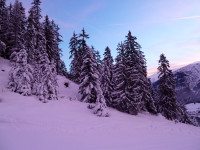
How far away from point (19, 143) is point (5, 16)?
119 feet

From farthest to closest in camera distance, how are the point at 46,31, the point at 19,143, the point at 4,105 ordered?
the point at 46,31 → the point at 4,105 → the point at 19,143

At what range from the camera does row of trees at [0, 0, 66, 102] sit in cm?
1611

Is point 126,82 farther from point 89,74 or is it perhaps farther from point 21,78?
point 21,78

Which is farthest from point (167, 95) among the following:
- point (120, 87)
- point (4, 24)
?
point (4, 24)

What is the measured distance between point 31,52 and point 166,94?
28.1 metres

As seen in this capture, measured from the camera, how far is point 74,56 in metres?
32.3

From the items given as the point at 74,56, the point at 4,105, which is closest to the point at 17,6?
the point at 74,56

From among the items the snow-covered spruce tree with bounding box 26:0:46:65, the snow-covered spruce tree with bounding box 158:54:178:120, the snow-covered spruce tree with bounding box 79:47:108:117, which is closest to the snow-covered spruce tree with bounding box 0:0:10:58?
the snow-covered spruce tree with bounding box 26:0:46:65

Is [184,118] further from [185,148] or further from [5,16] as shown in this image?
[5,16]

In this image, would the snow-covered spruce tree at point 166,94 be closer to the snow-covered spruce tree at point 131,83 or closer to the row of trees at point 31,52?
the snow-covered spruce tree at point 131,83

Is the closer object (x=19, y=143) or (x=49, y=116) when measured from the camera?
(x=19, y=143)

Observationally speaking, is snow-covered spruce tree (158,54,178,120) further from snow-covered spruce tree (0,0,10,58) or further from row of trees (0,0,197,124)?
snow-covered spruce tree (0,0,10,58)

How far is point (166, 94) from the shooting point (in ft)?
84.3

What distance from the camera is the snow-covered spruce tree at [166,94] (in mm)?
24922
